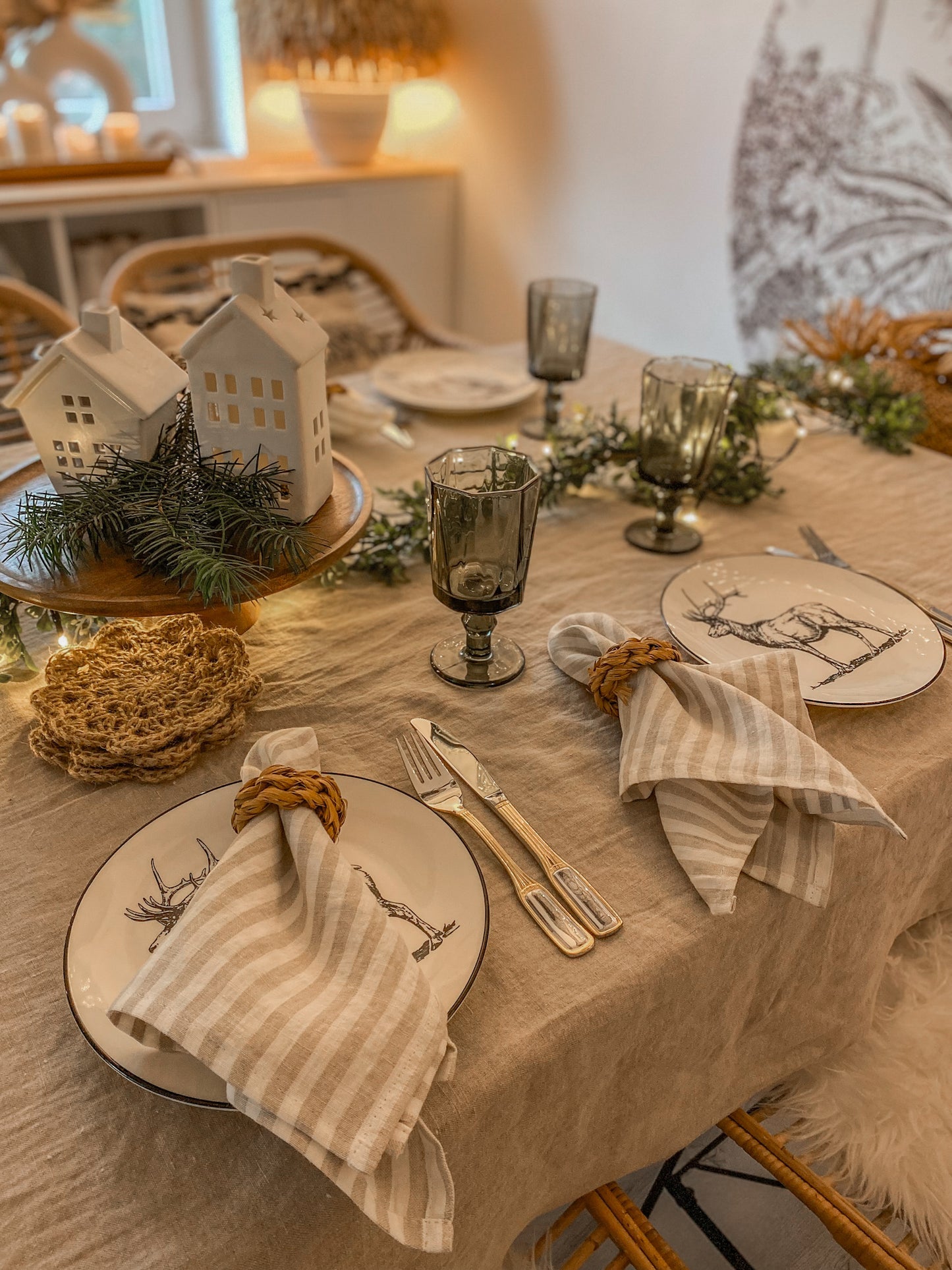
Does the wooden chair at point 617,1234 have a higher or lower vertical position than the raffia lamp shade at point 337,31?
lower

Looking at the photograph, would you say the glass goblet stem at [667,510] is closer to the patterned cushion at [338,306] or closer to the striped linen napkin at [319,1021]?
the striped linen napkin at [319,1021]

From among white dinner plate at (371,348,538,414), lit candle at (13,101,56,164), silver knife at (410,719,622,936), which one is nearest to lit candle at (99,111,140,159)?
lit candle at (13,101,56,164)

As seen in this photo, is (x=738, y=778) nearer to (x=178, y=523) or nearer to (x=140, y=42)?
(x=178, y=523)

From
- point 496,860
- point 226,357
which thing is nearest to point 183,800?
point 496,860

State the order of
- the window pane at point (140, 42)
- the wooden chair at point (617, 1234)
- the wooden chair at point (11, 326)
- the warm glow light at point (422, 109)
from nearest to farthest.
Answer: the wooden chair at point (617, 1234), the wooden chair at point (11, 326), the window pane at point (140, 42), the warm glow light at point (422, 109)

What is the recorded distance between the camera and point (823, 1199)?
27.6 inches

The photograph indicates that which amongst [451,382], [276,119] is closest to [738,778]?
[451,382]

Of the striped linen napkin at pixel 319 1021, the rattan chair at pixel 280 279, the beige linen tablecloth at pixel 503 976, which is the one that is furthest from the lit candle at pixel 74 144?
the striped linen napkin at pixel 319 1021

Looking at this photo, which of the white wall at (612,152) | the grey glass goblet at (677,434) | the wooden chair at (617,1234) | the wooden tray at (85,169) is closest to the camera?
the wooden chair at (617,1234)

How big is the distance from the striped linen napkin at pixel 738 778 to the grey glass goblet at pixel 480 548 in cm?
14

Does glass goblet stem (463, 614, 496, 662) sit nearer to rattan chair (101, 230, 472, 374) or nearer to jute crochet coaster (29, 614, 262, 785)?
jute crochet coaster (29, 614, 262, 785)

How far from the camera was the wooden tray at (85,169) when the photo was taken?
2.41m

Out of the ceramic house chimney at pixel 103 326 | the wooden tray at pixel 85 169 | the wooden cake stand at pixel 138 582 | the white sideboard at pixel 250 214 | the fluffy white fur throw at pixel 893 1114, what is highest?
the ceramic house chimney at pixel 103 326

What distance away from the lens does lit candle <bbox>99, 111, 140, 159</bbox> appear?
2547mm
